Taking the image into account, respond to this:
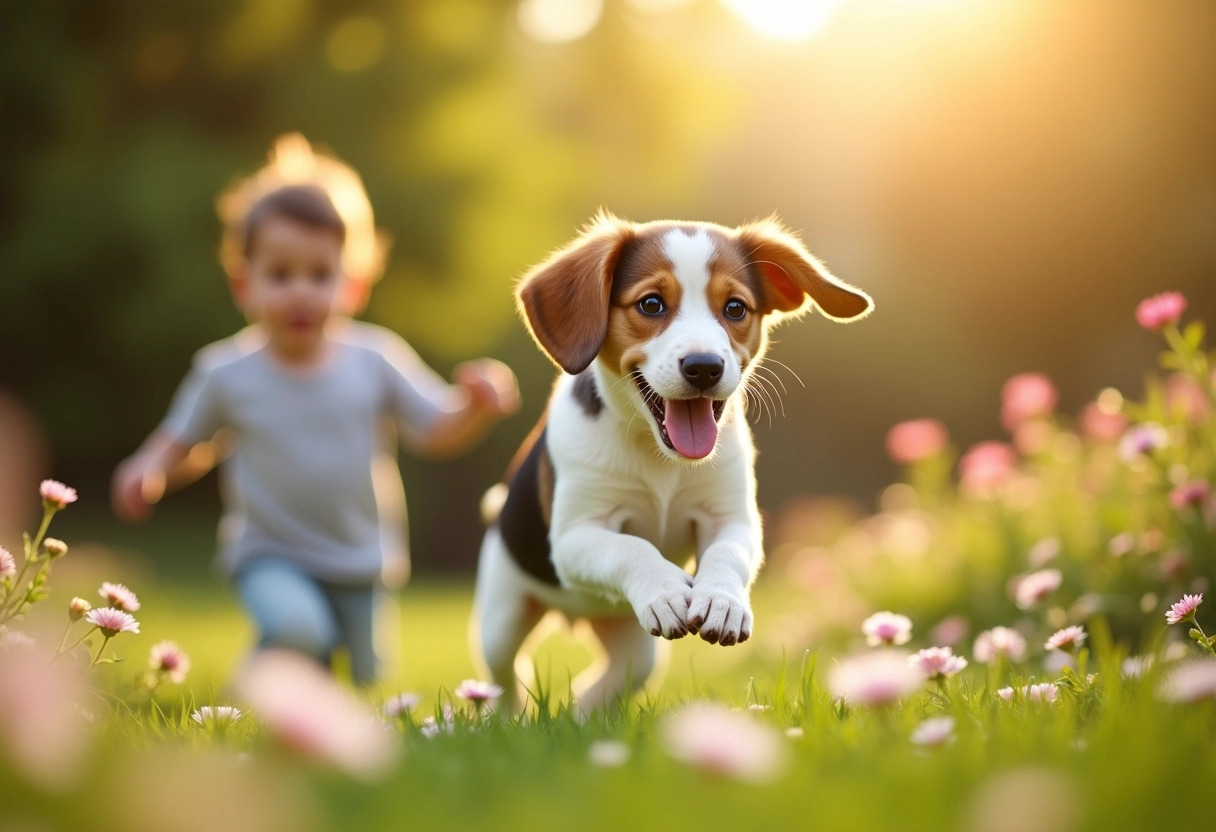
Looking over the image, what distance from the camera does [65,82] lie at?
13648mm

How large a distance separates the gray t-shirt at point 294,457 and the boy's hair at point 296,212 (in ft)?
1.95

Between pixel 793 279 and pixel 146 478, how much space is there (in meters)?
2.62

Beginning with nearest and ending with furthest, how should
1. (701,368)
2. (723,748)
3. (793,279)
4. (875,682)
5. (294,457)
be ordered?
(723,748), (875,682), (701,368), (793,279), (294,457)

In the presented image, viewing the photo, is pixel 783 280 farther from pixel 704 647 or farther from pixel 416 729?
pixel 704 647

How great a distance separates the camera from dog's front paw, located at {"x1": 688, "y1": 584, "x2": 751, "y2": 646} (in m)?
2.46

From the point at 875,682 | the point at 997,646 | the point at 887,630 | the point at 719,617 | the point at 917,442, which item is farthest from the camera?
the point at 917,442

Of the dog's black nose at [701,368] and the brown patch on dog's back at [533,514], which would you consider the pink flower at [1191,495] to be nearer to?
the dog's black nose at [701,368]

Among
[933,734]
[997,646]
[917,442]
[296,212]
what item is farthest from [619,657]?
[917,442]

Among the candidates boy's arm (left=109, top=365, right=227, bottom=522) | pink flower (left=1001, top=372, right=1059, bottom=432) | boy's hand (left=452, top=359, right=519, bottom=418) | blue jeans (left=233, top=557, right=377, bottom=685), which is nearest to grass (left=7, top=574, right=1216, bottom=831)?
blue jeans (left=233, top=557, right=377, bottom=685)

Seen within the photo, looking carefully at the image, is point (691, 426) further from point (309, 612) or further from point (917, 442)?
point (917, 442)

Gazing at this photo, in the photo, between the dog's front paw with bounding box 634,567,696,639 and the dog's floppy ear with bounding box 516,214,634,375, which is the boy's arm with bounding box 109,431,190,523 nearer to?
the dog's floppy ear with bounding box 516,214,634,375

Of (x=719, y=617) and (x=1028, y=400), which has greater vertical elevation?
(x=1028, y=400)

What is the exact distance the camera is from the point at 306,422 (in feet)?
16.7

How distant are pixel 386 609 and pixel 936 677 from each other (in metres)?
3.39
